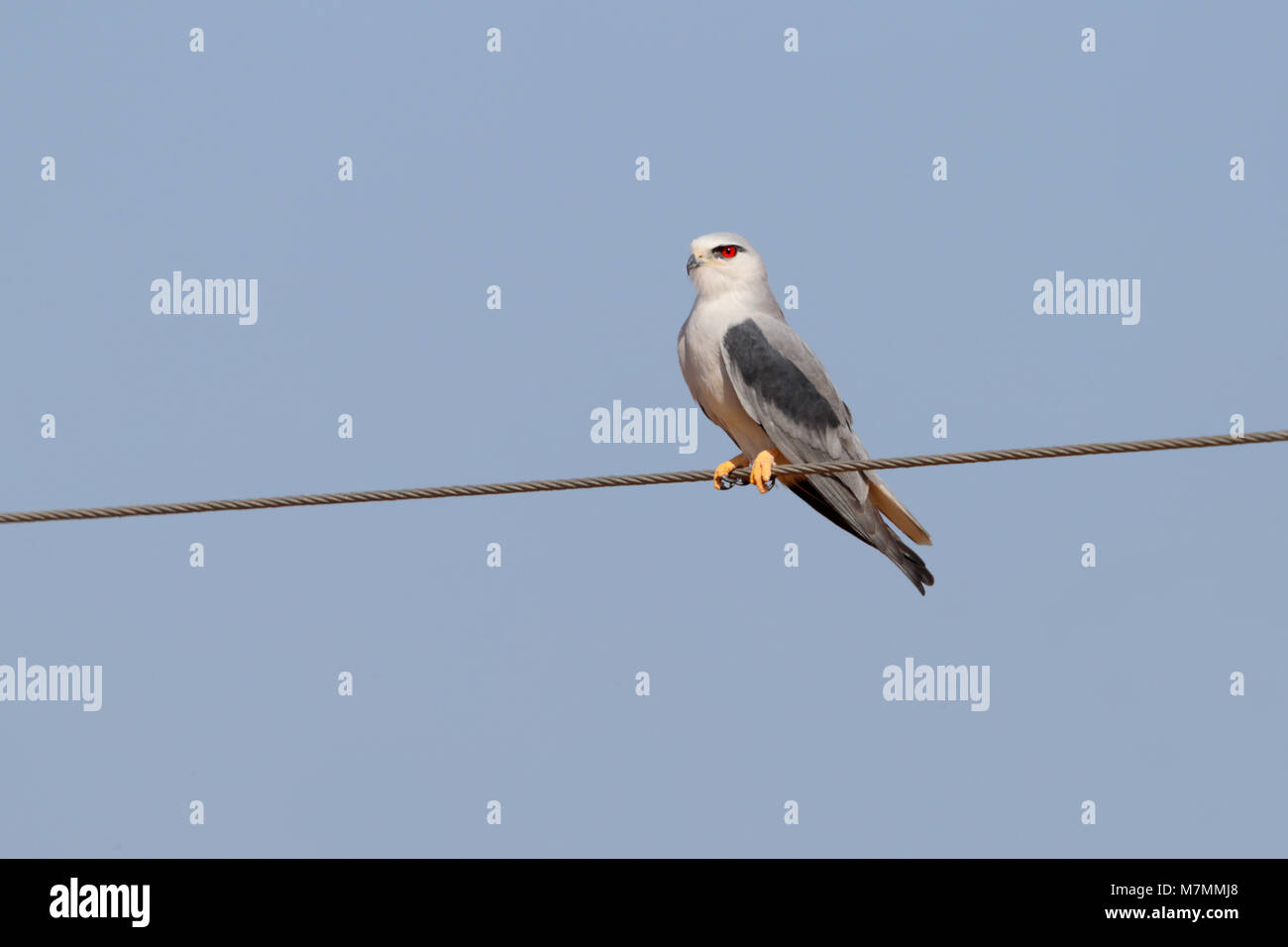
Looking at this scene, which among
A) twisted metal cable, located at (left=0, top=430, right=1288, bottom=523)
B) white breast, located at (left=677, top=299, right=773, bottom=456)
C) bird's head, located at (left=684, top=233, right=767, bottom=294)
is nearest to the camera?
twisted metal cable, located at (left=0, top=430, right=1288, bottom=523)

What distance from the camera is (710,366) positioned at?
9.16 meters

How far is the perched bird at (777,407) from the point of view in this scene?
8.78m

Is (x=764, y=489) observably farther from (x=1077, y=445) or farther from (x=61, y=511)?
(x=61, y=511)

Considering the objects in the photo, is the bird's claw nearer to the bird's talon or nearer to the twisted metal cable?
the bird's talon

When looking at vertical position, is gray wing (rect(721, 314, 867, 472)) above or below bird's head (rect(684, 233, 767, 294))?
below

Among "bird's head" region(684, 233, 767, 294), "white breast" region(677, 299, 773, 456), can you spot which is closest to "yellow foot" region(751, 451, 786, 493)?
"white breast" region(677, 299, 773, 456)

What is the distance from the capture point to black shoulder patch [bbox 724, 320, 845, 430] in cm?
898

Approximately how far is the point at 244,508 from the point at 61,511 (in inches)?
29.6

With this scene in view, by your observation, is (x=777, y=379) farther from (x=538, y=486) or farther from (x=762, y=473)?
(x=538, y=486)

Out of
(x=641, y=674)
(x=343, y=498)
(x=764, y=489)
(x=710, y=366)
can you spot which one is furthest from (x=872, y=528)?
(x=641, y=674)

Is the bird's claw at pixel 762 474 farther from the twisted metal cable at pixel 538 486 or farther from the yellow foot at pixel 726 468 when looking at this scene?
the twisted metal cable at pixel 538 486

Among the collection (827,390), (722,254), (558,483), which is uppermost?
(722,254)

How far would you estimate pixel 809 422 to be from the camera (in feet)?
29.7

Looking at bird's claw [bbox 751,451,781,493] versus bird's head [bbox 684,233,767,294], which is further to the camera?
bird's head [bbox 684,233,767,294]
